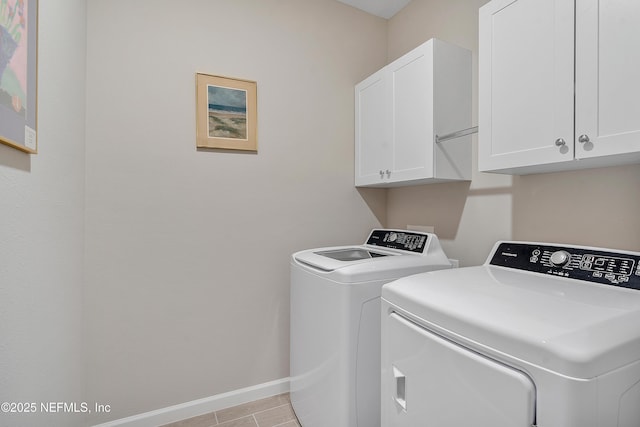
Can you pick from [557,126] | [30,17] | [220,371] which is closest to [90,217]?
[30,17]

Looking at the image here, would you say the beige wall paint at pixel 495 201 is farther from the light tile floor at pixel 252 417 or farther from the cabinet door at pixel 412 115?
the light tile floor at pixel 252 417

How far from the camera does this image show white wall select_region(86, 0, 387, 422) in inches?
64.9

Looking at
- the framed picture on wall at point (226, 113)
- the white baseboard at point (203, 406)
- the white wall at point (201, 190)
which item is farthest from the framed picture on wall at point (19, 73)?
the white baseboard at point (203, 406)

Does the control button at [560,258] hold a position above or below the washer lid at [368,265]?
above

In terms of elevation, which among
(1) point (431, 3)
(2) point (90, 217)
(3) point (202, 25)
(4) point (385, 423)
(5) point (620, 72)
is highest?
(1) point (431, 3)

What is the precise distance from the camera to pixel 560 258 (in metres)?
1.18

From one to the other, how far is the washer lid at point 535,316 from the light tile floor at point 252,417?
1.22 m

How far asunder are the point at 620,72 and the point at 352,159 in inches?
59.8

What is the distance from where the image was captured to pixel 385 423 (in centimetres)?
108

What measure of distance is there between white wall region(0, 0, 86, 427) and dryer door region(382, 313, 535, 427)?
3.55 ft

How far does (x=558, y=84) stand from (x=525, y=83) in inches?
4.8

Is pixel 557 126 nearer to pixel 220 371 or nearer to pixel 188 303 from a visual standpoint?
pixel 188 303

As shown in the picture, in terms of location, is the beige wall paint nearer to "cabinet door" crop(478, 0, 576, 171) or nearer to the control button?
the control button

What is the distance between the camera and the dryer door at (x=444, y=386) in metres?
0.68
